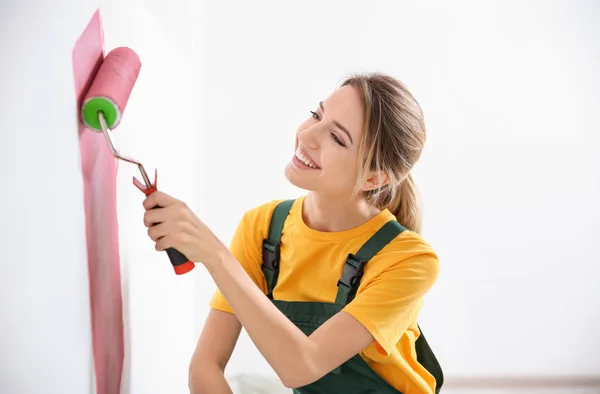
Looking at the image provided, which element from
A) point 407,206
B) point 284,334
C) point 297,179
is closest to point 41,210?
point 284,334

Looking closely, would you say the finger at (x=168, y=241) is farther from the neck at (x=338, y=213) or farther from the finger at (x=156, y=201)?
the neck at (x=338, y=213)

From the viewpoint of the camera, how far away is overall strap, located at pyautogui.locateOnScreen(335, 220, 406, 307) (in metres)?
1.28

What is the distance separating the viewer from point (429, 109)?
2.28 metres

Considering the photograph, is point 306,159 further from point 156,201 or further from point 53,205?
point 53,205

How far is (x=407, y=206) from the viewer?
1434 mm

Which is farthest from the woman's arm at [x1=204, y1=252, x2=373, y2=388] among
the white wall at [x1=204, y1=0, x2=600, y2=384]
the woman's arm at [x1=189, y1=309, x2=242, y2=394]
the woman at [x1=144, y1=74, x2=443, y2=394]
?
the white wall at [x1=204, y1=0, x2=600, y2=384]

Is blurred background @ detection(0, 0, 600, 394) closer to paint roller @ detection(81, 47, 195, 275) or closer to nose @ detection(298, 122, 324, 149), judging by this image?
nose @ detection(298, 122, 324, 149)

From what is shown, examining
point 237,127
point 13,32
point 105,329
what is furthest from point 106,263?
point 237,127

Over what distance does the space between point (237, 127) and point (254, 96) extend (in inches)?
4.6

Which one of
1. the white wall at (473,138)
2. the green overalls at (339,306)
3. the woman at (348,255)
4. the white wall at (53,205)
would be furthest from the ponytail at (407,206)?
the white wall at (473,138)

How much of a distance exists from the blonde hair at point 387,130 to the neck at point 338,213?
0.03 meters

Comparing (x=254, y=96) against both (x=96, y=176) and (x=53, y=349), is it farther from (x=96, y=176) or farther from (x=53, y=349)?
(x=53, y=349)

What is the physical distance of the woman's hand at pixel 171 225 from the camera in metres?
0.88

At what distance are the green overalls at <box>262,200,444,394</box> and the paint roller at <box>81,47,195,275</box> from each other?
45cm
